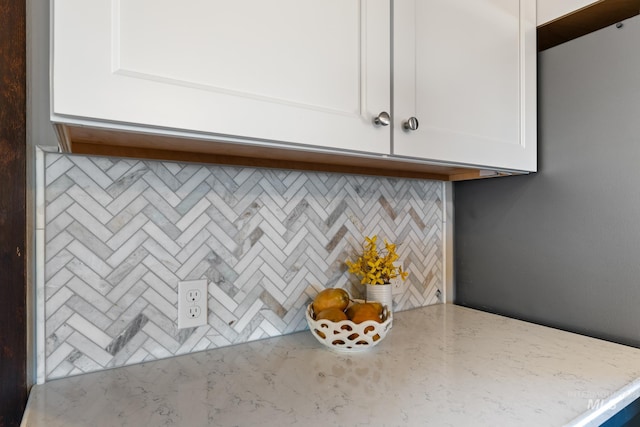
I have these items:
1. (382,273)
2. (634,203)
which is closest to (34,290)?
(382,273)

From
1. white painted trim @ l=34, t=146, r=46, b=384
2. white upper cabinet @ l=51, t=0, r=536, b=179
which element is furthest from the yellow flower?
white painted trim @ l=34, t=146, r=46, b=384

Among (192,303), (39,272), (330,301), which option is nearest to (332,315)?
(330,301)

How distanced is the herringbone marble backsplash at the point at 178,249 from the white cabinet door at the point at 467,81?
14.7 inches

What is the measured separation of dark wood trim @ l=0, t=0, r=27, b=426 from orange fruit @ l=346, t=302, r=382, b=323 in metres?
0.69

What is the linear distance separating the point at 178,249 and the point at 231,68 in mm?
481

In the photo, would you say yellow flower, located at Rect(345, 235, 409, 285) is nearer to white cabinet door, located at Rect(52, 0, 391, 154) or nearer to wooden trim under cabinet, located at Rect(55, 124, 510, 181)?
wooden trim under cabinet, located at Rect(55, 124, 510, 181)

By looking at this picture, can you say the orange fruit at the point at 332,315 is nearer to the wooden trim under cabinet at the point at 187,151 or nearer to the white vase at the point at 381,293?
the white vase at the point at 381,293

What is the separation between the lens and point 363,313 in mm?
956

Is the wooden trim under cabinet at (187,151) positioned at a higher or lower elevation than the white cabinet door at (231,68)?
lower

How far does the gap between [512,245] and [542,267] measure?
12 centimetres

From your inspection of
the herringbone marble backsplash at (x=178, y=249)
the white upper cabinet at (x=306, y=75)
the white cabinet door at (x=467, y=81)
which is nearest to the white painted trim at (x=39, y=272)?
the herringbone marble backsplash at (x=178, y=249)

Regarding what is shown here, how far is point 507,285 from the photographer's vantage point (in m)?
1.33

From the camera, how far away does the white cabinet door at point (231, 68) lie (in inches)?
21.8

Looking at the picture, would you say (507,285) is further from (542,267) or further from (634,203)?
(634,203)
